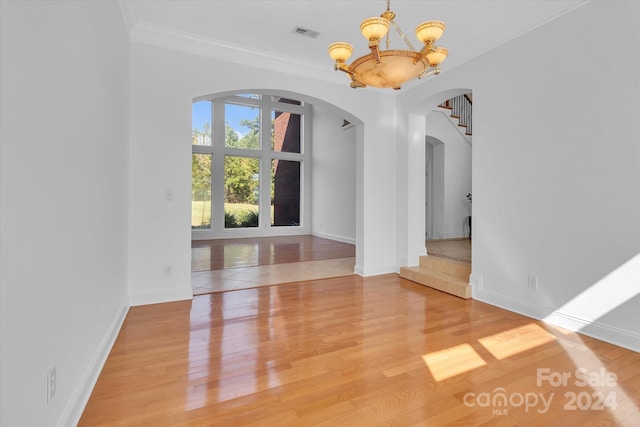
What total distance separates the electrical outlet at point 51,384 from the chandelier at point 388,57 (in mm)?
2359

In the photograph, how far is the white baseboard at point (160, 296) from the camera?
3.39 m

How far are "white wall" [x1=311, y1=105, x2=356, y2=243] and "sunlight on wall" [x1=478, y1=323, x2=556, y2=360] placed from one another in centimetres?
540

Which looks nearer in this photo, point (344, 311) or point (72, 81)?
point (72, 81)

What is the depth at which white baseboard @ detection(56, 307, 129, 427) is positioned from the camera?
1533 mm

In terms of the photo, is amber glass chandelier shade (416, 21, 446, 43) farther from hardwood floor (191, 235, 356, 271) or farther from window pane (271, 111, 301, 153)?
window pane (271, 111, 301, 153)

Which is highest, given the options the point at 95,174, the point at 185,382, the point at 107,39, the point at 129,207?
the point at 107,39

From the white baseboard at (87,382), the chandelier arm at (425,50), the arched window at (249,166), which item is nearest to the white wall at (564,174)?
the chandelier arm at (425,50)

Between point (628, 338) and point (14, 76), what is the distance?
4.09 m

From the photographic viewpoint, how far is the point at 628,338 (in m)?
2.47

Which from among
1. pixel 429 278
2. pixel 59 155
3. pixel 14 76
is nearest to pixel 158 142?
pixel 59 155

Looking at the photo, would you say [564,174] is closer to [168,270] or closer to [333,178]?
[168,270]

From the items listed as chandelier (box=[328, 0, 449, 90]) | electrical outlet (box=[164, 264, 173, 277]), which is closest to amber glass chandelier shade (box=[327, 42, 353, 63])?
chandelier (box=[328, 0, 449, 90])

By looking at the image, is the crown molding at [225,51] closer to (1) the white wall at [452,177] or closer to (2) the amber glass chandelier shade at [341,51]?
(2) the amber glass chandelier shade at [341,51]

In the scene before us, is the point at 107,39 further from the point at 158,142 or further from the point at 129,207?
the point at 129,207
